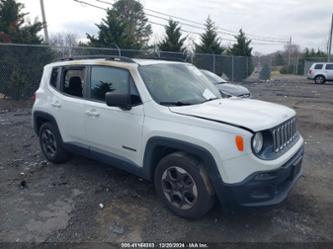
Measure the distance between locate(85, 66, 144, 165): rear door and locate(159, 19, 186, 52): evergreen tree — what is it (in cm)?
1669

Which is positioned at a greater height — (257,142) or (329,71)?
(257,142)

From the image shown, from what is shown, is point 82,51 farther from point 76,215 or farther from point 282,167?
point 282,167

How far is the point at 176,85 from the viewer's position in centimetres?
385

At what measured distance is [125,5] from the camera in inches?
1378

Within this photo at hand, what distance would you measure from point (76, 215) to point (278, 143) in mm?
2488

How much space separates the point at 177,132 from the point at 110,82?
140cm

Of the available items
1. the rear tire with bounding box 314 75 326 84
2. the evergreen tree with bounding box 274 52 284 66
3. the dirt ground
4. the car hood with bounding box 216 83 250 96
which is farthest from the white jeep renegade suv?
the evergreen tree with bounding box 274 52 284 66

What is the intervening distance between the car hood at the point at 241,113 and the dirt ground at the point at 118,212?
2.92 ft

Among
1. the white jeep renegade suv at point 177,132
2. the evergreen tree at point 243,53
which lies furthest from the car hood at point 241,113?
the evergreen tree at point 243,53

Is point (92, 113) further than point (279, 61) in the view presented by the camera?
No

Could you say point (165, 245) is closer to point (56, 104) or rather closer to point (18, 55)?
point (56, 104)

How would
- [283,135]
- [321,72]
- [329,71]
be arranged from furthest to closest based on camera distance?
[321,72]
[329,71]
[283,135]

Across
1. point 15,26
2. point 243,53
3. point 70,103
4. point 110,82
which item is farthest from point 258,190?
point 243,53

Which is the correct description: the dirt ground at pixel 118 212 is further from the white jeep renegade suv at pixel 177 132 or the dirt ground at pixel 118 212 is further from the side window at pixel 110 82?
the side window at pixel 110 82
